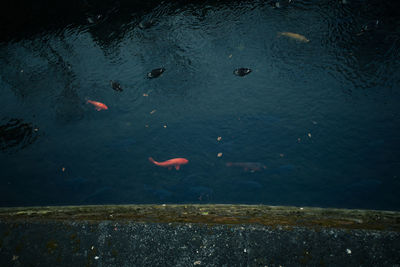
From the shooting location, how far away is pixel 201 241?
303cm

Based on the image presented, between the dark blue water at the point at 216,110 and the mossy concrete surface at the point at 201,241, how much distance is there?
239 centimetres

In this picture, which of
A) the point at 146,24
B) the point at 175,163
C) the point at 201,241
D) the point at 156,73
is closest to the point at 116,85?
the point at 156,73

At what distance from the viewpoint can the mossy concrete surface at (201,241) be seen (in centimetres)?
275

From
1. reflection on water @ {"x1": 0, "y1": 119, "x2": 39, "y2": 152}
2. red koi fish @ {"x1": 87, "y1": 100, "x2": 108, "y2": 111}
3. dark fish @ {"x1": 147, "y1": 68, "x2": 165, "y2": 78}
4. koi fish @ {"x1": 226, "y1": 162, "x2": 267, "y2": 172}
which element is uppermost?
dark fish @ {"x1": 147, "y1": 68, "x2": 165, "y2": 78}

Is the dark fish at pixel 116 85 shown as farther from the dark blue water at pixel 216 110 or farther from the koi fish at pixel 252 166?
the koi fish at pixel 252 166

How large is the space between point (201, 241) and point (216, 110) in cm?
475

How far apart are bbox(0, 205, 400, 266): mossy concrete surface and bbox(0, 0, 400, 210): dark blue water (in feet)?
7.83

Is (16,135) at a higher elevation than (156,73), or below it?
below

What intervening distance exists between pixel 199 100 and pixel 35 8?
1208 centimetres

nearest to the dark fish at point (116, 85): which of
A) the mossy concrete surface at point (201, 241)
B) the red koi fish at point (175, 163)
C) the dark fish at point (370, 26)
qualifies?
the red koi fish at point (175, 163)

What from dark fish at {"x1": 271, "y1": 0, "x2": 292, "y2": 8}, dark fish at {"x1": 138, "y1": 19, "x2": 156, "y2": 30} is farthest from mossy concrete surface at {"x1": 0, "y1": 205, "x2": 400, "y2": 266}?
dark fish at {"x1": 138, "y1": 19, "x2": 156, "y2": 30}

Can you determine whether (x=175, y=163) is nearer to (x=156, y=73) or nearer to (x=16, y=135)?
(x=156, y=73)

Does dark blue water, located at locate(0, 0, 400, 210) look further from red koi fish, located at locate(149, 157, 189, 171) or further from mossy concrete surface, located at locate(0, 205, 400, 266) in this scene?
mossy concrete surface, located at locate(0, 205, 400, 266)

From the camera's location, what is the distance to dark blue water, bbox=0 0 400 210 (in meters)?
5.77
